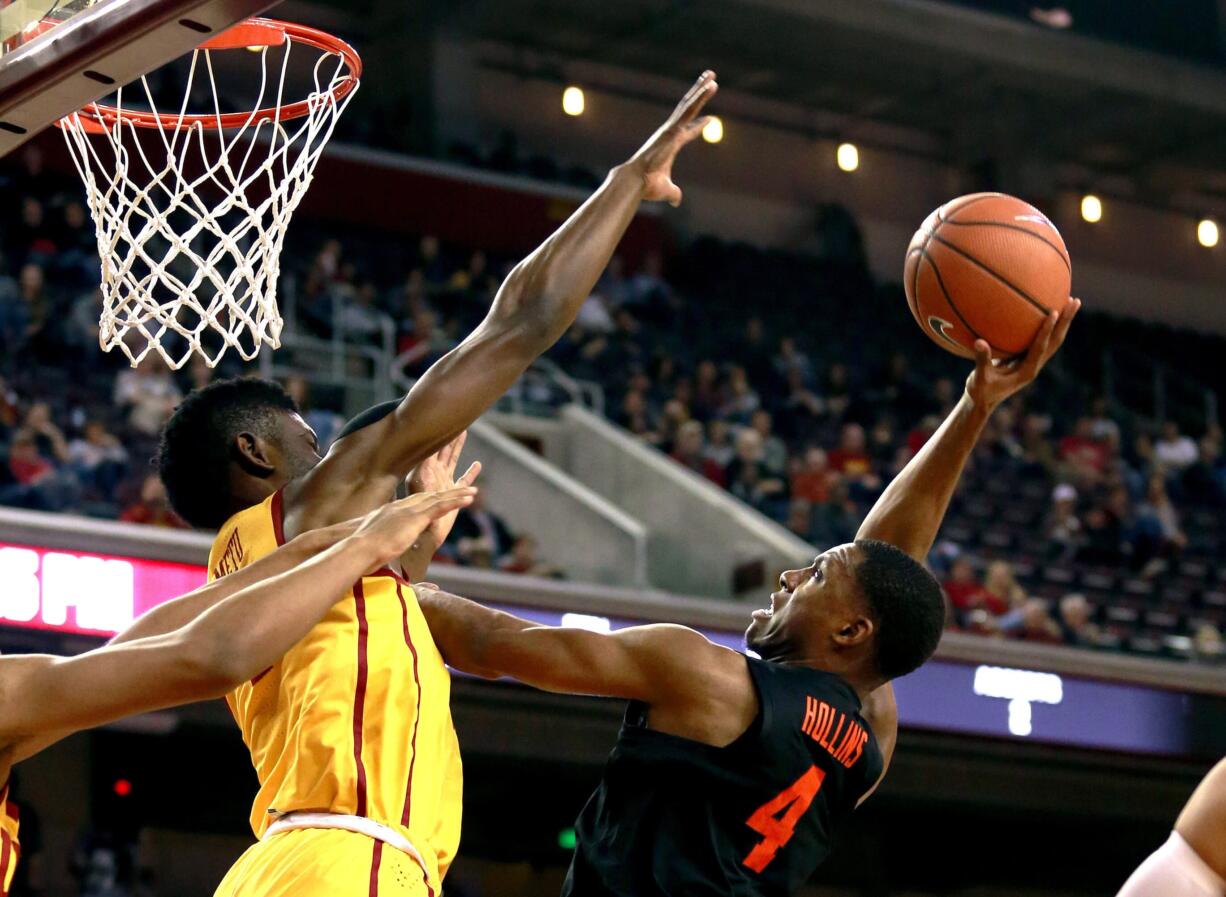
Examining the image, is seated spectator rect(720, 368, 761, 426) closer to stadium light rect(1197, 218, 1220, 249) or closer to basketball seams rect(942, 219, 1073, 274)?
stadium light rect(1197, 218, 1220, 249)

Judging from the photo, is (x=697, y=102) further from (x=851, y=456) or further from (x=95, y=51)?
(x=851, y=456)

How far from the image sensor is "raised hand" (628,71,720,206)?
3383mm

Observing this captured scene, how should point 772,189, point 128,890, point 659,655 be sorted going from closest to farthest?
1. point 659,655
2. point 128,890
3. point 772,189

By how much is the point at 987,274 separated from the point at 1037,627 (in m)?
7.82

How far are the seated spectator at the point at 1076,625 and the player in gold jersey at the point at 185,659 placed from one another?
9.25 metres

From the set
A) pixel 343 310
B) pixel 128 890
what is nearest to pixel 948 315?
pixel 128 890

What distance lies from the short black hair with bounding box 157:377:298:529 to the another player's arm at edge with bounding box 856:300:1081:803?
3.95 ft

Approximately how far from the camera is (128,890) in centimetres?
A: 966

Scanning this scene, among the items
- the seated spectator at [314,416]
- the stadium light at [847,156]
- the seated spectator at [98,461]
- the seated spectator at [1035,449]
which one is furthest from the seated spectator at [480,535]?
the stadium light at [847,156]

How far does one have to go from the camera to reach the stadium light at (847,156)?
20.2m

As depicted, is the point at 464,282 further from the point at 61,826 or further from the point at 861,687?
the point at 861,687

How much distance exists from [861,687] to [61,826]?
7.26m

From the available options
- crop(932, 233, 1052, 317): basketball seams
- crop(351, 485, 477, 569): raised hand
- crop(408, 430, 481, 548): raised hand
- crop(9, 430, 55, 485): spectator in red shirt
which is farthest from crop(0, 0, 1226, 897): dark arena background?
crop(351, 485, 477, 569): raised hand

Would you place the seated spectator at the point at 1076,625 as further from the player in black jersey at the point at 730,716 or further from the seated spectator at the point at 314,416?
the player in black jersey at the point at 730,716
